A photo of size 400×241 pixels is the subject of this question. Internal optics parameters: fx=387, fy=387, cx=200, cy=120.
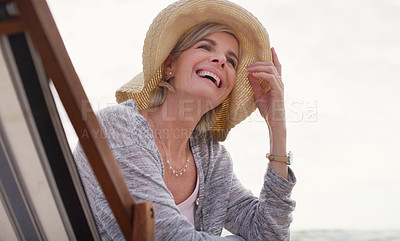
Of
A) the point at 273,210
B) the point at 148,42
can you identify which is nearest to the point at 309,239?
the point at 273,210

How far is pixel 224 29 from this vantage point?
7.69 feet

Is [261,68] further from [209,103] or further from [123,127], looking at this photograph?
[123,127]

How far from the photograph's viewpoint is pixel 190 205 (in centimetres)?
232

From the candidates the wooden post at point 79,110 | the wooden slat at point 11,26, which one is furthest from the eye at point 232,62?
the wooden slat at point 11,26

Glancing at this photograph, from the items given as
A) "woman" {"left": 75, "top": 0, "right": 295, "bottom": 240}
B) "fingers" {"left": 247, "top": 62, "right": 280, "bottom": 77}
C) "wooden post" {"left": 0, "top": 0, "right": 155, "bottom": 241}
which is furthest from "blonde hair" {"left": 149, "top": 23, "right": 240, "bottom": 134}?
"wooden post" {"left": 0, "top": 0, "right": 155, "bottom": 241}

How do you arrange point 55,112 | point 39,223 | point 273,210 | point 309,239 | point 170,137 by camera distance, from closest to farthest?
point 55,112 → point 39,223 → point 273,210 → point 170,137 → point 309,239

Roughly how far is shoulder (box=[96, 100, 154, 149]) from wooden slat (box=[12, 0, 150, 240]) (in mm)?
671

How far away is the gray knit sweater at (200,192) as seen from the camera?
163 centimetres

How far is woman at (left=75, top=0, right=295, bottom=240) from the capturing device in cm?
217

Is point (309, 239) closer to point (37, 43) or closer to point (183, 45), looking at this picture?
point (183, 45)

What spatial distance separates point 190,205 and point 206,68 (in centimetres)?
82

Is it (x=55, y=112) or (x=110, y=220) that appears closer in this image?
(x=55, y=112)

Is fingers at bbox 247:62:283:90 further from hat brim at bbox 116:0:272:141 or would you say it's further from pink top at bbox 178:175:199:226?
pink top at bbox 178:175:199:226

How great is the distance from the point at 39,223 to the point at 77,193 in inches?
6.6
